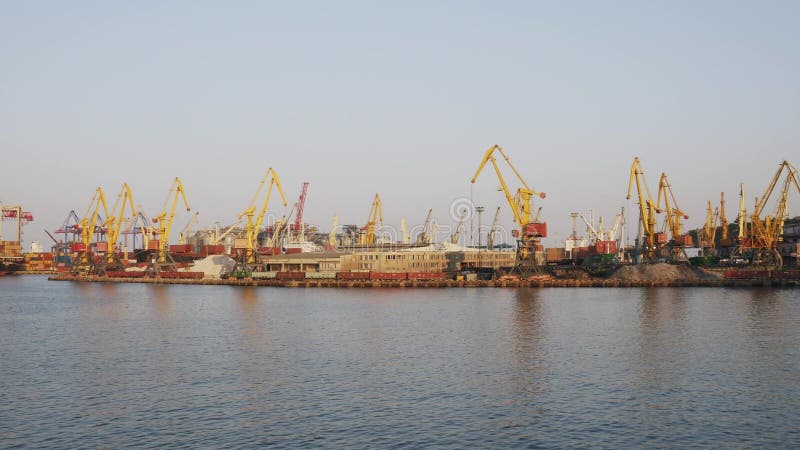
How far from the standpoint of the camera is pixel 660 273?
109812mm

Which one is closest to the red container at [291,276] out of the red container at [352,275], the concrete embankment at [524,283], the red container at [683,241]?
the concrete embankment at [524,283]

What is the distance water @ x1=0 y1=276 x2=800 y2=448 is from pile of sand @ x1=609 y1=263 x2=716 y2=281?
40.4 meters

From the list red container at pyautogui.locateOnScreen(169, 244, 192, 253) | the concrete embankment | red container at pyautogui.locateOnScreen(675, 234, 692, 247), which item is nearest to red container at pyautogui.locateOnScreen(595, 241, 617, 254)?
red container at pyautogui.locateOnScreen(675, 234, 692, 247)

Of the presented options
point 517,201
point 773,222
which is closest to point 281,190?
point 517,201

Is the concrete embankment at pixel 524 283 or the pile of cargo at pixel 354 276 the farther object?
the pile of cargo at pixel 354 276

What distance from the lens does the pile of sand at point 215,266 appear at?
144m

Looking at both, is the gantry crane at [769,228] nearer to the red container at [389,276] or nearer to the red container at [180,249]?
the red container at [389,276]

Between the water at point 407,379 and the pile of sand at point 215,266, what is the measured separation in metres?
75.1

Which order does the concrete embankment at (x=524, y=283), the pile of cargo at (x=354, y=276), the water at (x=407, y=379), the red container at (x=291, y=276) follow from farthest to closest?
the red container at (x=291, y=276) < the pile of cargo at (x=354, y=276) < the concrete embankment at (x=524, y=283) < the water at (x=407, y=379)

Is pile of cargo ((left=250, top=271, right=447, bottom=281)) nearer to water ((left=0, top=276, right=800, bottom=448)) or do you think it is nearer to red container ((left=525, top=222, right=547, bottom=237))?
red container ((left=525, top=222, right=547, bottom=237))

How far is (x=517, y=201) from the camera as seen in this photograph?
416ft

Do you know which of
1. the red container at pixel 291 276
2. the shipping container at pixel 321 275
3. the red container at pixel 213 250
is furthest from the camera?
the red container at pixel 213 250

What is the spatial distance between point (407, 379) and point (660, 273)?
275 ft

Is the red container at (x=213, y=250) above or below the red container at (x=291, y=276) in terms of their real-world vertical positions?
above
